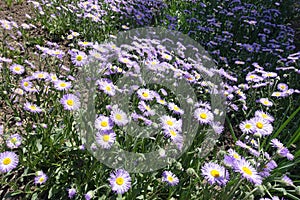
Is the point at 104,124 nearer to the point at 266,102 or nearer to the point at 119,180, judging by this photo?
the point at 119,180

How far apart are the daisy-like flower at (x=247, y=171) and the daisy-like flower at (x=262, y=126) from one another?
37cm

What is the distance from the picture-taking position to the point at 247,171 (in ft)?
5.38

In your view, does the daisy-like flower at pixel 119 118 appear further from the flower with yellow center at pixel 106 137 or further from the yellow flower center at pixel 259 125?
the yellow flower center at pixel 259 125

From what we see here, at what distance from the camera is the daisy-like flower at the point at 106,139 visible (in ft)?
5.86

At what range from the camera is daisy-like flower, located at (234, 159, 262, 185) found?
5.22 ft

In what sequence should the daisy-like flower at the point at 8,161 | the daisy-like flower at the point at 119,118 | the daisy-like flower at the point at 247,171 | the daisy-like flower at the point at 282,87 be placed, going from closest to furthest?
the daisy-like flower at the point at 247,171, the daisy-like flower at the point at 8,161, the daisy-like flower at the point at 119,118, the daisy-like flower at the point at 282,87

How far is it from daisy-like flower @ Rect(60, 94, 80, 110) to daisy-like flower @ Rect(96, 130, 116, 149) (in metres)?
0.29

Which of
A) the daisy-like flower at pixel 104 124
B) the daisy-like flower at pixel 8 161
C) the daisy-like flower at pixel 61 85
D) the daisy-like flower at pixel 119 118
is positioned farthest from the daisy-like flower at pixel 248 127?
the daisy-like flower at pixel 8 161

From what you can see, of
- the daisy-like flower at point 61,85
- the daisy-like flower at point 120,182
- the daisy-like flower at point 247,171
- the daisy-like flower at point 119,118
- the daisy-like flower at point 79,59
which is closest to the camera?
the daisy-like flower at point 247,171

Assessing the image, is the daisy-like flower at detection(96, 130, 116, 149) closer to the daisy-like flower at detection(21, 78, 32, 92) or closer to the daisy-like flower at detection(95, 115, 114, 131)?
the daisy-like flower at detection(95, 115, 114, 131)

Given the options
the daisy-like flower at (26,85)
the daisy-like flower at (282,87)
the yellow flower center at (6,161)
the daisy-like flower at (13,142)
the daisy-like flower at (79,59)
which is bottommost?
the yellow flower center at (6,161)

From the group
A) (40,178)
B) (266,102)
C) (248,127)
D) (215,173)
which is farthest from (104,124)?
(266,102)

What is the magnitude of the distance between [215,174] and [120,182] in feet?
1.82

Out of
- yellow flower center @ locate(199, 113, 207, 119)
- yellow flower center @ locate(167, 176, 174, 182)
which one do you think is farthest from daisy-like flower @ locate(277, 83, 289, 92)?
yellow flower center @ locate(167, 176, 174, 182)
